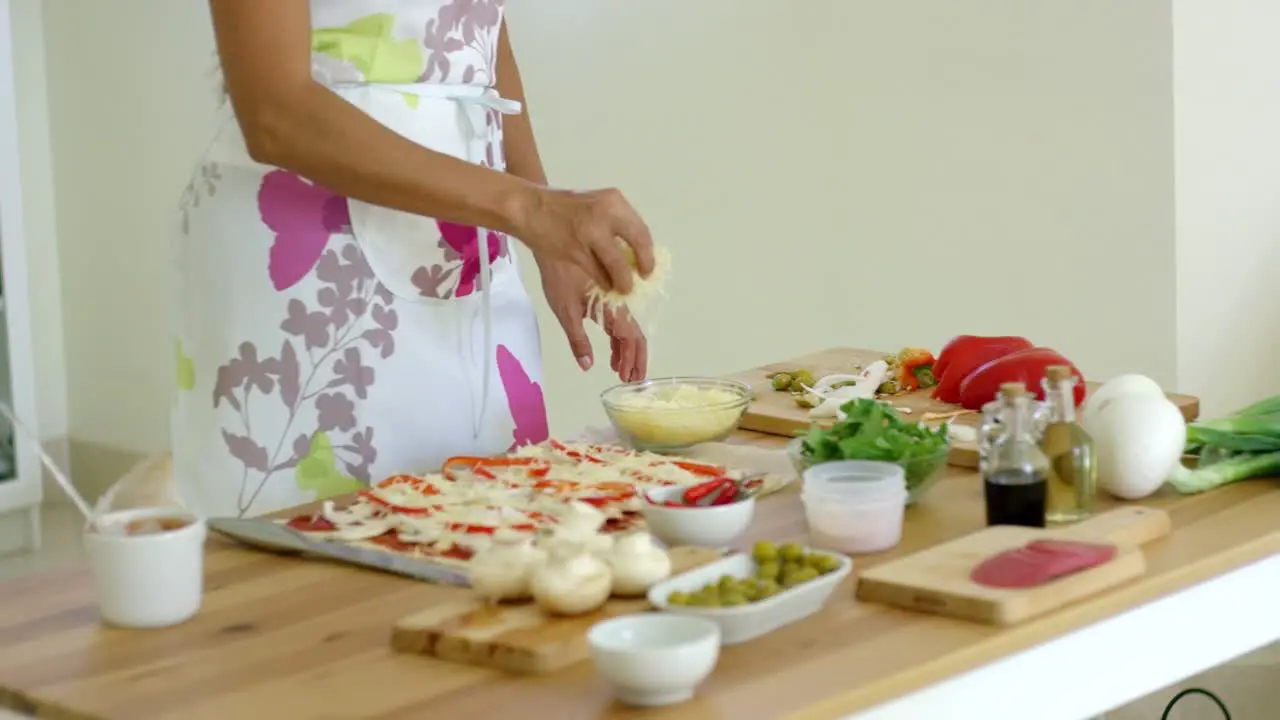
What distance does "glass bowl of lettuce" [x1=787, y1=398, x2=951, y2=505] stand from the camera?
1.59 m

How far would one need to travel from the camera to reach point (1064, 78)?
120 inches

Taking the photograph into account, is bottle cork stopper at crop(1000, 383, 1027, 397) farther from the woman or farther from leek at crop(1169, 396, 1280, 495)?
the woman

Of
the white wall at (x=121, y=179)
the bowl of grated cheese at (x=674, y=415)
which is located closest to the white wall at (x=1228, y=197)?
the bowl of grated cheese at (x=674, y=415)

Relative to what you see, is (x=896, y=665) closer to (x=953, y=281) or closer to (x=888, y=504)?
(x=888, y=504)

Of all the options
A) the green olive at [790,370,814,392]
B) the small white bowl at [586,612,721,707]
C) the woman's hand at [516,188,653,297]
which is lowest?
the small white bowl at [586,612,721,707]

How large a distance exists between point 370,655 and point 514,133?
3.59 ft

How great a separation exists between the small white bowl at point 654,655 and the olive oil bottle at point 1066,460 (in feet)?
1.54

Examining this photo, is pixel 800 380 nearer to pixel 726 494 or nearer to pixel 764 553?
pixel 726 494

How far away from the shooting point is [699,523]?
1453mm

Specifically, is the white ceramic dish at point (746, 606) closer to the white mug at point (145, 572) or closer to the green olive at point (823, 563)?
the green olive at point (823, 563)

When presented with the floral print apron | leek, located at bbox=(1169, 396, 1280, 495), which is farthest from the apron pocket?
leek, located at bbox=(1169, 396, 1280, 495)

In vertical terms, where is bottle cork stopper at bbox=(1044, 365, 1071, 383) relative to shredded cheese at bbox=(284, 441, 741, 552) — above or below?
above

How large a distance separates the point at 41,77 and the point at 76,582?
406 centimetres

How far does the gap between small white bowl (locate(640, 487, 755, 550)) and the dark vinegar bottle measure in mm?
213
